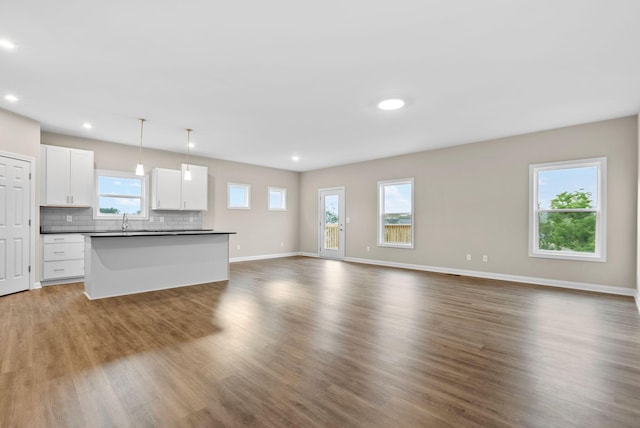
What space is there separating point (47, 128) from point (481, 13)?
657cm

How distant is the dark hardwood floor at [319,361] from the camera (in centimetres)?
182

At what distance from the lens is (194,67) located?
10.6 ft

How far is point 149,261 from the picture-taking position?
4.88 meters

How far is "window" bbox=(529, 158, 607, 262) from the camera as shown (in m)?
4.89

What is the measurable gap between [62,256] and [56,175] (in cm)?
139

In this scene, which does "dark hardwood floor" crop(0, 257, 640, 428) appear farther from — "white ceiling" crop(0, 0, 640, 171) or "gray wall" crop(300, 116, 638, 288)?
"white ceiling" crop(0, 0, 640, 171)

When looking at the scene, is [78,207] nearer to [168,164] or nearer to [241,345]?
[168,164]

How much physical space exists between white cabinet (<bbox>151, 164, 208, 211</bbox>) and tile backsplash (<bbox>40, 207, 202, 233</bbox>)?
1.19 ft

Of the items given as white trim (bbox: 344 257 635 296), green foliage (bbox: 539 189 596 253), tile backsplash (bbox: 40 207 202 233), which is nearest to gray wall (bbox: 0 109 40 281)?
tile backsplash (bbox: 40 207 202 233)

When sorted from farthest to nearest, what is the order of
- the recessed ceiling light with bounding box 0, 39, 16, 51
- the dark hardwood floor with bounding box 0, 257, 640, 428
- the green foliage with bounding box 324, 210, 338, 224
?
the green foliage with bounding box 324, 210, 338, 224 < the recessed ceiling light with bounding box 0, 39, 16, 51 < the dark hardwood floor with bounding box 0, 257, 640, 428

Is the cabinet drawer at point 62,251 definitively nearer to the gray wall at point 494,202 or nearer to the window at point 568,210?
the gray wall at point 494,202

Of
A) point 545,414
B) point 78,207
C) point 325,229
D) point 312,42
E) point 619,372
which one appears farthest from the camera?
point 325,229

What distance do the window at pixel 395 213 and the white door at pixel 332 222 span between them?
4.15 ft

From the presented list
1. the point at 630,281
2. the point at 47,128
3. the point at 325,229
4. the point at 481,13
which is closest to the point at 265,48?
the point at 481,13
